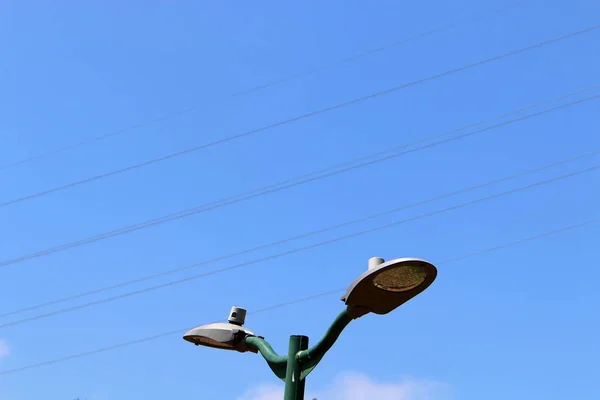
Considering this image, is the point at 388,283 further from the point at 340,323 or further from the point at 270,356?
the point at 270,356

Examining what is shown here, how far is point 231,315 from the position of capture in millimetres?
6672

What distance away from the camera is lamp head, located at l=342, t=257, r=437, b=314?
5000 millimetres

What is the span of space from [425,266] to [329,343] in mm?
1137

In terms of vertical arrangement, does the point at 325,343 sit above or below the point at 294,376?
above

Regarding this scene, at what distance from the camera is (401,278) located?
515 centimetres

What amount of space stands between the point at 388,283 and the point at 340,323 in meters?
0.61

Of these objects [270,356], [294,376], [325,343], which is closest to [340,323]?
[325,343]

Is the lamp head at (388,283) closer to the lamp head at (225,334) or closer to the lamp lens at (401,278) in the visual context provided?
the lamp lens at (401,278)

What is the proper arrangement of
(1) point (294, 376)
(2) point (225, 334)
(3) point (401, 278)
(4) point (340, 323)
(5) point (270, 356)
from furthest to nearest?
1. (2) point (225, 334)
2. (5) point (270, 356)
3. (1) point (294, 376)
4. (4) point (340, 323)
5. (3) point (401, 278)

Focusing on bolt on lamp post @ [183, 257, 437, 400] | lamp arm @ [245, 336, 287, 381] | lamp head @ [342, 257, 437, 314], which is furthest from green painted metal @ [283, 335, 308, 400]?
lamp head @ [342, 257, 437, 314]

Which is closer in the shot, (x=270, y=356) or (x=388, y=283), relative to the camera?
(x=388, y=283)

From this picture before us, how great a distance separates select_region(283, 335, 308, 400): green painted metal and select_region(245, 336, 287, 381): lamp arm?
12 cm

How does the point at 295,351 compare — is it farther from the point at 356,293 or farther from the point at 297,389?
the point at 356,293

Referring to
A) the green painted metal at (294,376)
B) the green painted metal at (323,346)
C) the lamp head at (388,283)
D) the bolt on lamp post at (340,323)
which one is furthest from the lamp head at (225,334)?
the lamp head at (388,283)
